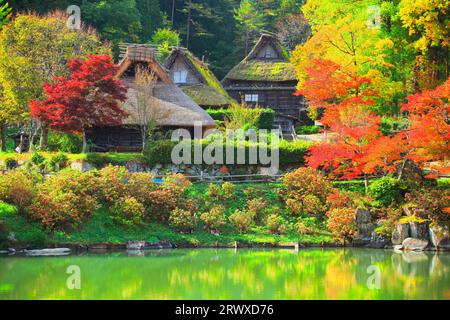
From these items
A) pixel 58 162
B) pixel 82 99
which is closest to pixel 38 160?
pixel 58 162

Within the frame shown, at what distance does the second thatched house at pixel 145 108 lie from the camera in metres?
38.8

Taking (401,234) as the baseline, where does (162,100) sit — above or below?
above

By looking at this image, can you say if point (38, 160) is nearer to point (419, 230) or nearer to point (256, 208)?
point (256, 208)

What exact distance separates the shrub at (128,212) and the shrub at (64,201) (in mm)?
831

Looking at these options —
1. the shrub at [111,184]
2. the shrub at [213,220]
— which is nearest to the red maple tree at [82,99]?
the shrub at [111,184]

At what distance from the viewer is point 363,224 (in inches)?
1185

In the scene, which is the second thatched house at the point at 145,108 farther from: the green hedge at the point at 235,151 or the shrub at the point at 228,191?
the shrub at the point at 228,191

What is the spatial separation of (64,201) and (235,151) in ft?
32.3

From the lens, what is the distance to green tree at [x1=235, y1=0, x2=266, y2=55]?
63281 mm

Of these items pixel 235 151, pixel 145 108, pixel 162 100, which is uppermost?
pixel 162 100

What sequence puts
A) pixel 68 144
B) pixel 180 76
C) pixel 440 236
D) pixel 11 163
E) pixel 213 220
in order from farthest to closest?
pixel 180 76
pixel 68 144
pixel 11 163
pixel 213 220
pixel 440 236

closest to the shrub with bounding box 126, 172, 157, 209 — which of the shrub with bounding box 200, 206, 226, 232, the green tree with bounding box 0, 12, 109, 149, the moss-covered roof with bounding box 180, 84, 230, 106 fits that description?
the shrub with bounding box 200, 206, 226, 232

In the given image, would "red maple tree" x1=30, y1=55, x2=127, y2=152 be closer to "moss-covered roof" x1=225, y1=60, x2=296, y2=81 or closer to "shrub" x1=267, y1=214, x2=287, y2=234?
"shrub" x1=267, y1=214, x2=287, y2=234
